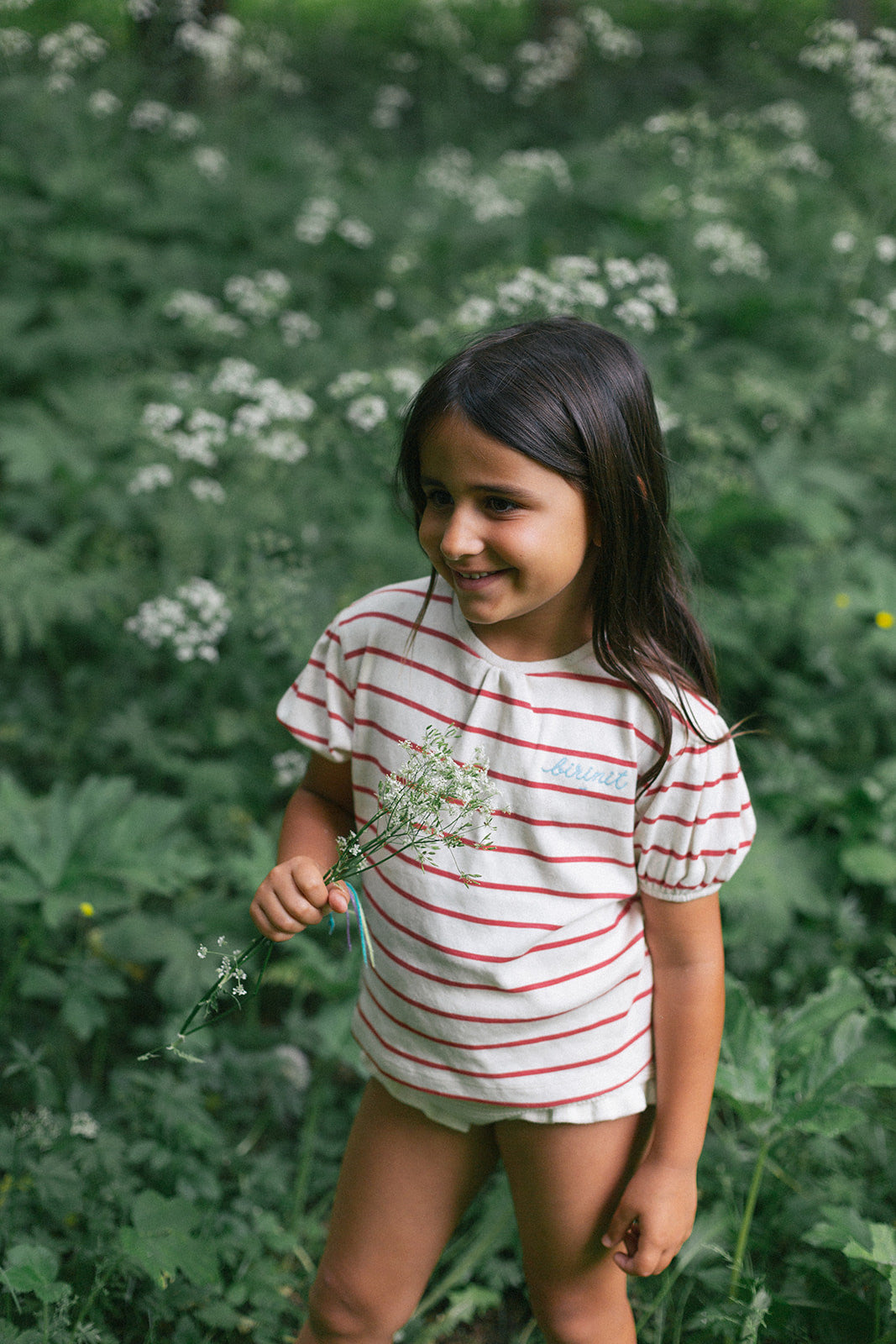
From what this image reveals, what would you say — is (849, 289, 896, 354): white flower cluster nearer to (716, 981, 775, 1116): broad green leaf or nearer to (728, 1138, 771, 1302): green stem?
(716, 981, 775, 1116): broad green leaf

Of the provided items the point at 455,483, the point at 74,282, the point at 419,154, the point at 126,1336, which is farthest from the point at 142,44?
the point at 126,1336

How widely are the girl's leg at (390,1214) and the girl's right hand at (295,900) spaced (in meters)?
0.45

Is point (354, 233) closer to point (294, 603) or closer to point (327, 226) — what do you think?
point (327, 226)

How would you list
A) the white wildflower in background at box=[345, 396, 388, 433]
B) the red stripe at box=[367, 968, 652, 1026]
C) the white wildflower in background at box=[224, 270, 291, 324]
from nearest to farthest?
the red stripe at box=[367, 968, 652, 1026]
the white wildflower in background at box=[345, 396, 388, 433]
the white wildflower in background at box=[224, 270, 291, 324]

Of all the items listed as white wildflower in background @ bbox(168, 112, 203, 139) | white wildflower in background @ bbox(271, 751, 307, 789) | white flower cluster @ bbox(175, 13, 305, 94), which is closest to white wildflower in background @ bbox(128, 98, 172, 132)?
white wildflower in background @ bbox(168, 112, 203, 139)

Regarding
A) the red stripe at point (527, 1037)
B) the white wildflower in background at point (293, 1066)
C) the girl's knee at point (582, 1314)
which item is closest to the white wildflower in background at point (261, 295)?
the white wildflower in background at point (293, 1066)

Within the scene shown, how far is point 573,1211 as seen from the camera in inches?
56.3

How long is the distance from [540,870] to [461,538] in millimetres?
454

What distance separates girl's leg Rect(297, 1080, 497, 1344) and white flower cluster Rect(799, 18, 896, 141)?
173 inches

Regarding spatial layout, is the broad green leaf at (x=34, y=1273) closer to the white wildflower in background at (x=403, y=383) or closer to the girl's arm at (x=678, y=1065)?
the girl's arm at (x=678, y=1065)

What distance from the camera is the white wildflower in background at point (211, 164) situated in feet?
18.0

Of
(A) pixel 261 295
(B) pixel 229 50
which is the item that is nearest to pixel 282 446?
(A) pixel 261 295

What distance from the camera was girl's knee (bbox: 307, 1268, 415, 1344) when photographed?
1513 millimetres

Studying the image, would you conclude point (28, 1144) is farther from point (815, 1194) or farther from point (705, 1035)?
point (815, 1194)
